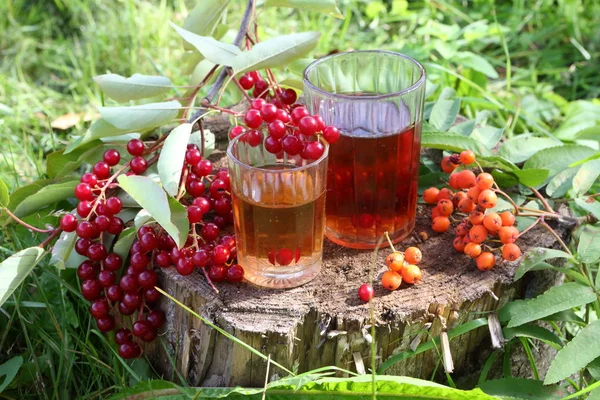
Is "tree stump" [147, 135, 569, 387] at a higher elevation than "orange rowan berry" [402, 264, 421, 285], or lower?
lower

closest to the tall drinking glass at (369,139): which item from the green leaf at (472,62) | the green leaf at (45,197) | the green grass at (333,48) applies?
the green leaf at (45,197)

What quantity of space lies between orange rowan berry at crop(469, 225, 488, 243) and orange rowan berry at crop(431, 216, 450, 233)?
0.36 feet

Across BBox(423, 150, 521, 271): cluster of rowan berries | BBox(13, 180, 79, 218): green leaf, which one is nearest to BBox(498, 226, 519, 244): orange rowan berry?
BBox(423, 150, 521, 271): cluster of rowan berries

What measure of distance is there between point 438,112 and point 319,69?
1.95 feet

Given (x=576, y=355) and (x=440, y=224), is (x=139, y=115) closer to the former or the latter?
(x=440, y=224)

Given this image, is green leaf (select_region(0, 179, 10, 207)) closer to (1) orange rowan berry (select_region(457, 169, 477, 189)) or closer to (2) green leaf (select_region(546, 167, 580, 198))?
(1) orange rowan berry (select_region(457, 169, 477, 189))

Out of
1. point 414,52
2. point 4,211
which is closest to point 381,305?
point 4,211

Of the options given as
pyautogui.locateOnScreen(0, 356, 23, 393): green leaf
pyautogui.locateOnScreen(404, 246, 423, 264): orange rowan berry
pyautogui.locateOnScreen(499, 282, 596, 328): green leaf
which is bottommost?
pyautogui.locateOnScreen(0, 356, 23, 393): green leaf

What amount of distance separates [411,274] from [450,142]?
1.55 feet

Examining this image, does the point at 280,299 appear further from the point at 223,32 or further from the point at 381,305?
the point at 223,32

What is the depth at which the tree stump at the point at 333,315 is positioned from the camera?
65.4 inches

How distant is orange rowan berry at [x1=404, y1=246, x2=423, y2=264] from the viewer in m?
1.76

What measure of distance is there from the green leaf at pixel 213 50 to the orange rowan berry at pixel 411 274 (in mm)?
622

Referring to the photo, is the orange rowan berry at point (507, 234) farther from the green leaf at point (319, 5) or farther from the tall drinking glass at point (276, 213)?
the green leaf at point (319, 5)
